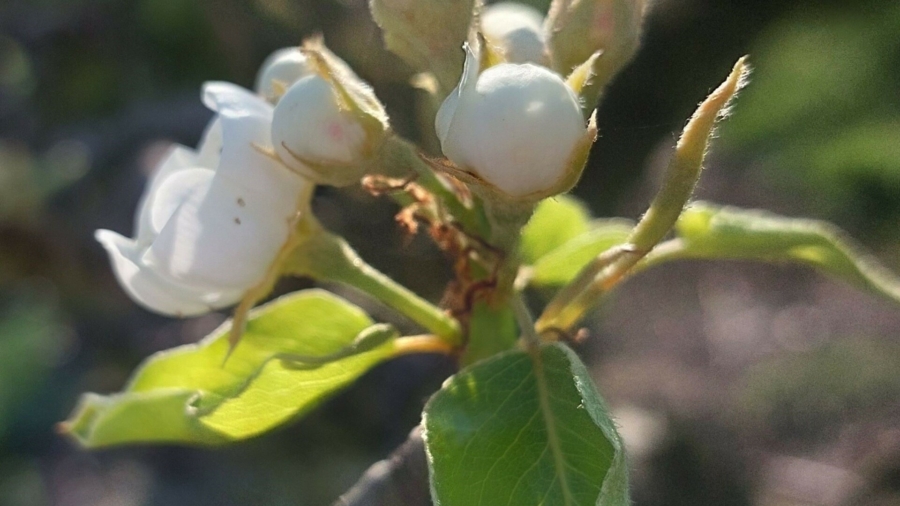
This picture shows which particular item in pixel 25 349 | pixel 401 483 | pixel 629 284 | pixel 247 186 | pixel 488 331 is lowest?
pixel 25 349

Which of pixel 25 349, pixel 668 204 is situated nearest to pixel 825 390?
pixel 668 204

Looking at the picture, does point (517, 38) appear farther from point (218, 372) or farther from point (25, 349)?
point (25, 349)

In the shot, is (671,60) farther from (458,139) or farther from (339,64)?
(458,139)

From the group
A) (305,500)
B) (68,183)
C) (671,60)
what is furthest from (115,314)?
(671,60)

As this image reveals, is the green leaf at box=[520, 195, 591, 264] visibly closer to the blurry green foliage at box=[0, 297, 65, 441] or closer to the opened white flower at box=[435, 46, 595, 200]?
the opened white flower at box=[435, 46, 595, 200]

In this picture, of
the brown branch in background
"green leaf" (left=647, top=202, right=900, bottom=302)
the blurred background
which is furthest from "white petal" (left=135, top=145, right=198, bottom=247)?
the blurred background

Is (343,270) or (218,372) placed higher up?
(343,270)

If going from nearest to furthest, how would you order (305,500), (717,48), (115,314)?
(717,48), (305,500), (115,314)
